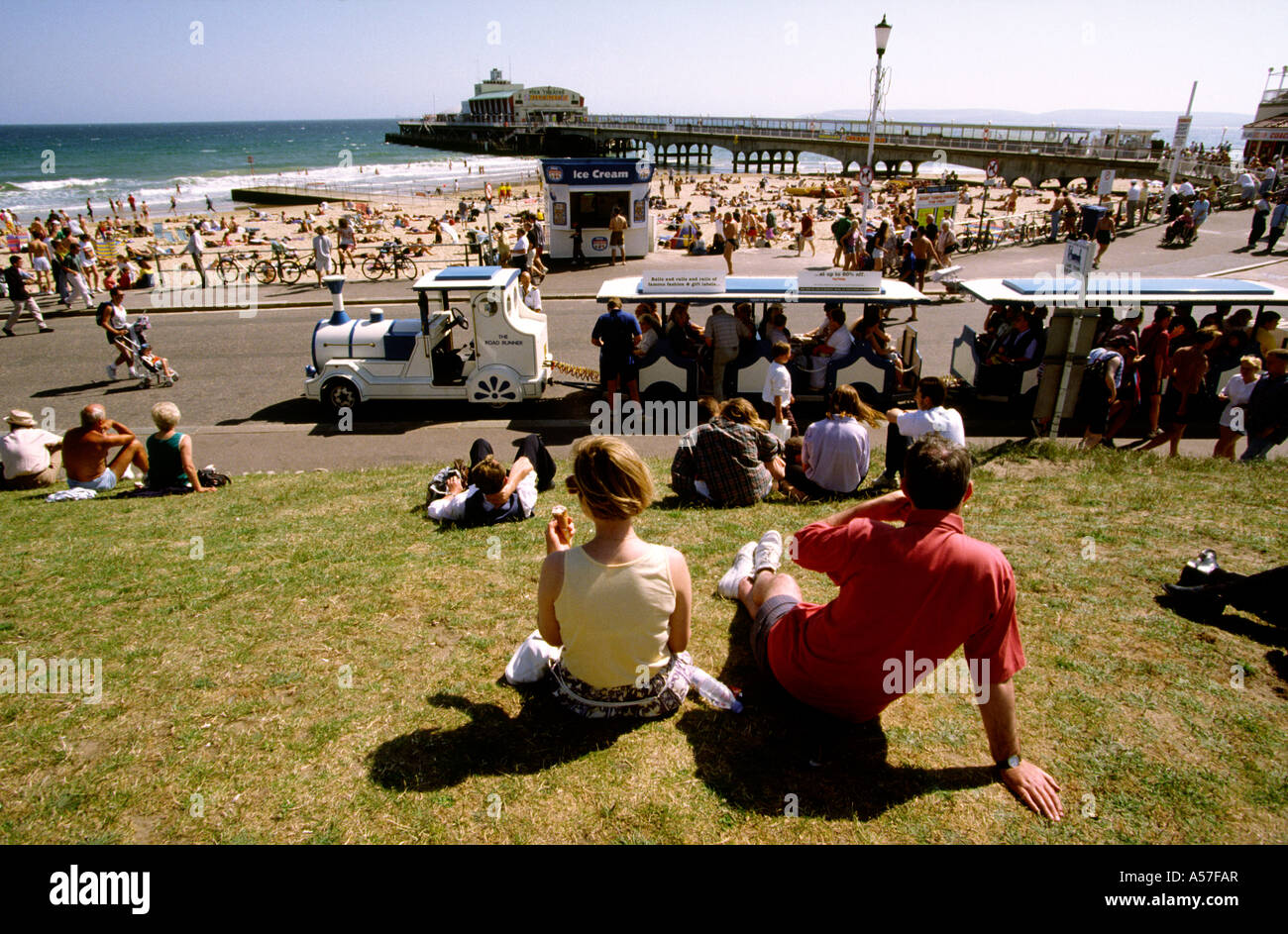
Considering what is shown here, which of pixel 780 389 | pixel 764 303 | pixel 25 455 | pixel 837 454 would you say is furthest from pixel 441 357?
pixel 837 454

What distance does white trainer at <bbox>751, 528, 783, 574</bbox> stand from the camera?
4289 millimetres

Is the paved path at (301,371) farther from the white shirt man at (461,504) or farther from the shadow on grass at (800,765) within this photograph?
the shadow on grass at (800,765)

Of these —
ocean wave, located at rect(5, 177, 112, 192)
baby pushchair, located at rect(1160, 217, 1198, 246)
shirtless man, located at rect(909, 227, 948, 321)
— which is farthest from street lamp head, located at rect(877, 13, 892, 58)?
ocean wave, located at rect(5, 177, 112, 192)

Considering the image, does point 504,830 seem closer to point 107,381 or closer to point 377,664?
point 377,664

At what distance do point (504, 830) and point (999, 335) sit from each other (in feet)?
38.2

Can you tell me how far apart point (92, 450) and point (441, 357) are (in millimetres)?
4865

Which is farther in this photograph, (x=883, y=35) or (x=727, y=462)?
(x=883, y=35)

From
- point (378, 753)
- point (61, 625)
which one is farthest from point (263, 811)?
point (61, 625)

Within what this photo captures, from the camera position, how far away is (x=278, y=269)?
22.5 m

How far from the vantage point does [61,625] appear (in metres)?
4.93

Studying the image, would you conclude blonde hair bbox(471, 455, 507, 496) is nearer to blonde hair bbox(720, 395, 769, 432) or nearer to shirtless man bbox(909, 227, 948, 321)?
blonde hair bbox(720, 395, 769, 432)

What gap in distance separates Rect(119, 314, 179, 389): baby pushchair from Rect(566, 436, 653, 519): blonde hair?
14.2 meters

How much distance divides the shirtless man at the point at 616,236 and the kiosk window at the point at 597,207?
28 cm

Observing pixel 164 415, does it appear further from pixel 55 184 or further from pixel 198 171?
pixel 198 171
